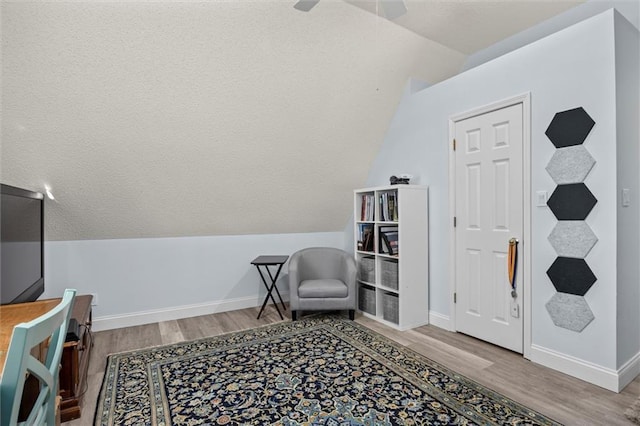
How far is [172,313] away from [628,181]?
162 inches

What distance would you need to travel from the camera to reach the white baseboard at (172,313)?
3.33 metres

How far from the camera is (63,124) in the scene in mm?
2537

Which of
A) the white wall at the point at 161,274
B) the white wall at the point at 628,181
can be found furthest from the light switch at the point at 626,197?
the white wall at the point at 161,274

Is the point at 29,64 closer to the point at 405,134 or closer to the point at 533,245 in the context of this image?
the point at 405,134

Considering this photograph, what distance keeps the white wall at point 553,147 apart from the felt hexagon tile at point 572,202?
37 mm

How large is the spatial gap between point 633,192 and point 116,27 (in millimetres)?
3659

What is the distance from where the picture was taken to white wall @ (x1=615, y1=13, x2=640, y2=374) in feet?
6.96

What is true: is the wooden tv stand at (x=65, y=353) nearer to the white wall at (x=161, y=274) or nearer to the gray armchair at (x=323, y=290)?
the white wall at (x=161, y=274)

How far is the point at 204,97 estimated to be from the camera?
280 cm

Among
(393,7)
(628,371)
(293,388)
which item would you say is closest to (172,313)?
(293,388)

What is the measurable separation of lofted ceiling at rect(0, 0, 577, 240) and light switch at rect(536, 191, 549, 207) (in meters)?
1.65

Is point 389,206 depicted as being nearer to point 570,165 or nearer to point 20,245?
point 570,165

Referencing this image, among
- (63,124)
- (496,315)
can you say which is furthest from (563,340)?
(63,124)

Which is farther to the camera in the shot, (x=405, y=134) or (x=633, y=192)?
(x=405, y=134)
